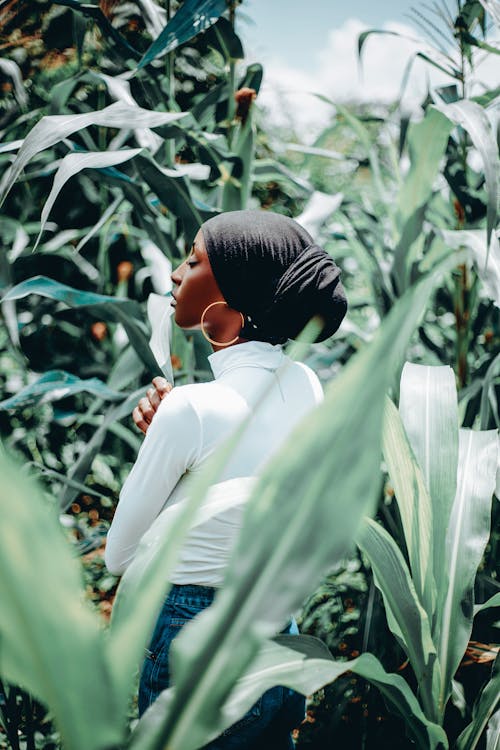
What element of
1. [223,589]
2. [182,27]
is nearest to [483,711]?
[223,589]

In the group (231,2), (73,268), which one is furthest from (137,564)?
(73,268)

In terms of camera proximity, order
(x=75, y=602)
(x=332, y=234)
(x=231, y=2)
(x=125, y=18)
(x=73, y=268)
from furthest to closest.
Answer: (x=73, y=268) < (x=125, y=18) < (x=332, y=234) < (x=231, y=2) < (x=75, y=602)

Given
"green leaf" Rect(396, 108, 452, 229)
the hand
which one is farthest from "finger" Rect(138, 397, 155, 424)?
"green leaf" Rect(396, 108, 452, 229)

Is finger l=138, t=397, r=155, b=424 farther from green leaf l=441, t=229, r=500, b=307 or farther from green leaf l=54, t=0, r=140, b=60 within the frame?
green leaf l=54, t=0, r=140, b=60

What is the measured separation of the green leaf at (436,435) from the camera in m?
0.73

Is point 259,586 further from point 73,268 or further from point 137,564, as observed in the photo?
point 73,268

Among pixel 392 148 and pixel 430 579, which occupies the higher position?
pixel 392 148

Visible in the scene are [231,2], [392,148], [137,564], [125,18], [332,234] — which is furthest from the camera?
[125,18]

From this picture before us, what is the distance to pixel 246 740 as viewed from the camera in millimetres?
649

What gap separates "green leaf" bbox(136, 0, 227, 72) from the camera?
37.8 inches

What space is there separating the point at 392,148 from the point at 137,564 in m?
1.09


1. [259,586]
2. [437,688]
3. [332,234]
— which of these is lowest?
[437,688]

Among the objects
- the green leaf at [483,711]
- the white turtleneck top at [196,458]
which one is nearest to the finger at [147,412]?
the white turtleneck top at [196,458]

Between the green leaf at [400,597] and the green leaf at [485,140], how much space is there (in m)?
0.42
